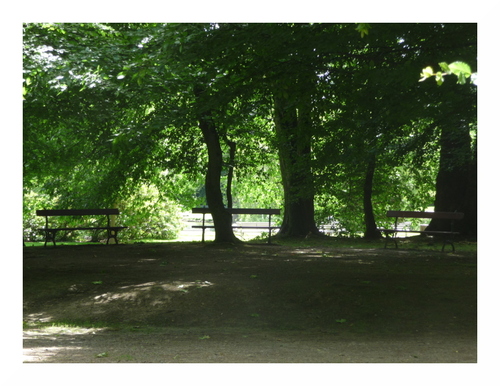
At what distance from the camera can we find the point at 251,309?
7.28 metres

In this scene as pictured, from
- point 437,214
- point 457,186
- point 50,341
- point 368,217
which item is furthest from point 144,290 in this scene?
point 457,186

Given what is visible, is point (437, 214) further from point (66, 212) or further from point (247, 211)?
point (66, 212)

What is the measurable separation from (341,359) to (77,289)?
468cm

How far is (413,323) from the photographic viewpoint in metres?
6.73

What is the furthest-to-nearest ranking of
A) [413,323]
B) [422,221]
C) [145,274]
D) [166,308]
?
[422,221], [145,274], [166,308], [413,323]

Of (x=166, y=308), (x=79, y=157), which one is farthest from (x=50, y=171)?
(x=166, y=308)

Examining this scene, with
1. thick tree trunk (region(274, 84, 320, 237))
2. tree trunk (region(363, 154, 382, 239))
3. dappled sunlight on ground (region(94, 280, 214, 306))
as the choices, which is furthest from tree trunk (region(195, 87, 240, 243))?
dappled sunlight on ground (region(94, 280, 214, 306))

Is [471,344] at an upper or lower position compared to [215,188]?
lower

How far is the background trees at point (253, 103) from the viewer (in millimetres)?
7883

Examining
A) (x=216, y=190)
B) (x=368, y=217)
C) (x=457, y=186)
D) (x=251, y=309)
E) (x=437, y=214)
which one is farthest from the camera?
(x=368, y=217)

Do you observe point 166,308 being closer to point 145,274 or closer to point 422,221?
point 145,274

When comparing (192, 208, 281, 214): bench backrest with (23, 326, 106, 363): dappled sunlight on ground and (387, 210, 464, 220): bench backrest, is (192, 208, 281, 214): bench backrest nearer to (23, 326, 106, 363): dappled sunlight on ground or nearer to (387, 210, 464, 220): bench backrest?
(387, 210, 464, 220): bench backrest

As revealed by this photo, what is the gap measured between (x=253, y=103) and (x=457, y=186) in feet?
23.3

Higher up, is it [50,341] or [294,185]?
[294,185]
